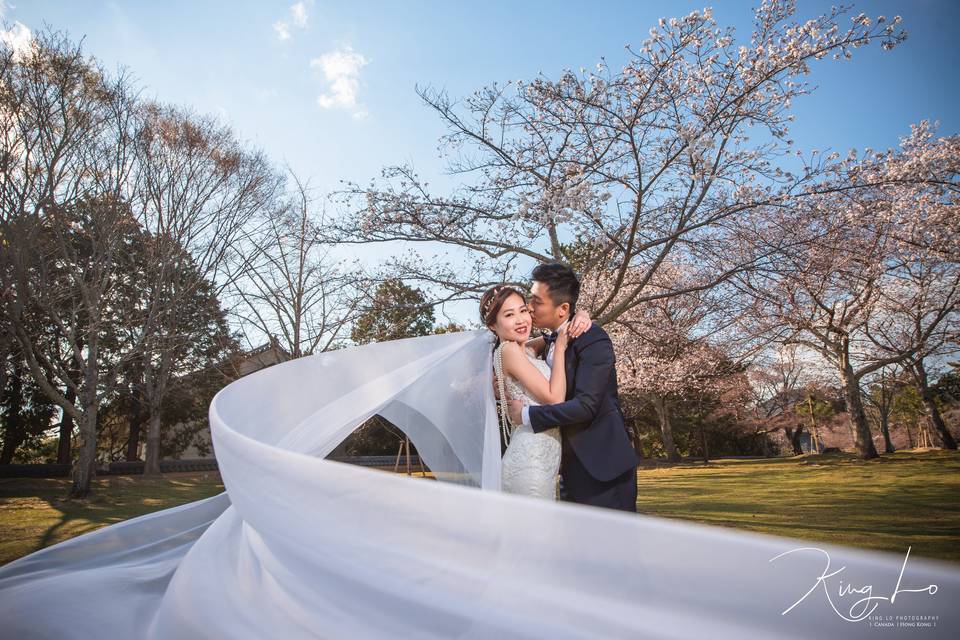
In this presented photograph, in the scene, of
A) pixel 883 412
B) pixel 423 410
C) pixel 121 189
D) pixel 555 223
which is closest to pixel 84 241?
pixel 121 189

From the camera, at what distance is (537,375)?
8.55 ft

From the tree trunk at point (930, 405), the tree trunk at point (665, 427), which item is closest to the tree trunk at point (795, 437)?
the tree trunk at point (665, 427)

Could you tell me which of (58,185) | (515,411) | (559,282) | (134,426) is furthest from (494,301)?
(134,426)

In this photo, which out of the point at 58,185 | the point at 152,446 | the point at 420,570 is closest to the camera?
the point at 420,570

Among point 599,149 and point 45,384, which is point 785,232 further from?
point 45,384

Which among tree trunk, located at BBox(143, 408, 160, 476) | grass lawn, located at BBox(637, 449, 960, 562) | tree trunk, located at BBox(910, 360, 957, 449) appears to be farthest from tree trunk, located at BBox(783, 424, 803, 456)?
tree trunk, located at BBox(143, 408, 160, 476)

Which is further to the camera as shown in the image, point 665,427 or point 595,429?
point 665,427

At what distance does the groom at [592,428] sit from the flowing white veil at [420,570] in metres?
0.42

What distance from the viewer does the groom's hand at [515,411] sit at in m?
2.76

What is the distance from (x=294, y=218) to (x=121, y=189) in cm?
372

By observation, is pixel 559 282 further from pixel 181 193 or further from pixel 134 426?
pixel 134 426

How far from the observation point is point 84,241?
14492 mm

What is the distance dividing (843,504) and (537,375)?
8.91 m

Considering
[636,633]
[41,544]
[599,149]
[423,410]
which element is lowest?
[41,544]
